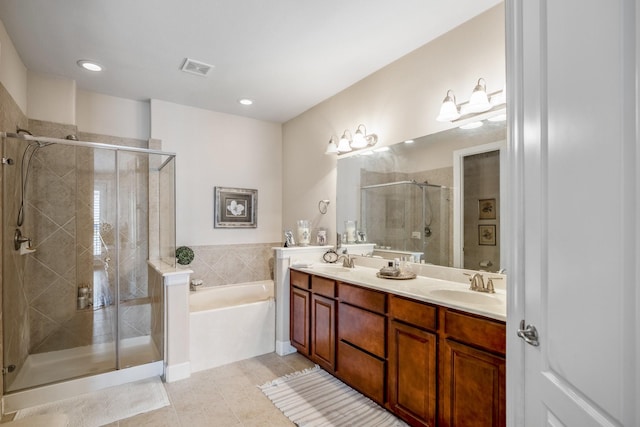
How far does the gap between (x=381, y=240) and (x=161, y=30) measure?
7.98ft

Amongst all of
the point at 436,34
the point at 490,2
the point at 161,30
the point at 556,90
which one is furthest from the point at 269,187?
the point at 556,90

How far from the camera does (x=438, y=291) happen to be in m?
2.11

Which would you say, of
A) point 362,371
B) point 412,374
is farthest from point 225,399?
point 412,374

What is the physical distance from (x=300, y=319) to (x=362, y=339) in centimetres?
88

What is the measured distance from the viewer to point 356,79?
10.4 feet

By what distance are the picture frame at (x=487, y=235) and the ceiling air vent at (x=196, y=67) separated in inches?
103

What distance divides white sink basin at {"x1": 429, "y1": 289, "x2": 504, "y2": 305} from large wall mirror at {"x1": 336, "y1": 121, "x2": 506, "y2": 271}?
238 millimetres

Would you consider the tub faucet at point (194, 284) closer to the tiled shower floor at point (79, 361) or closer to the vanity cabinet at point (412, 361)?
the tiled shower floor at point (79, 361)

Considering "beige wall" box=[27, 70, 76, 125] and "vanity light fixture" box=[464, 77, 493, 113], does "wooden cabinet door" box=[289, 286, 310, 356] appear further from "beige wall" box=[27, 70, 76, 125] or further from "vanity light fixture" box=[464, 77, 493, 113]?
"beige wall" box=[27, 70, 76, 125]

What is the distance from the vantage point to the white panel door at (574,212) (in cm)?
65

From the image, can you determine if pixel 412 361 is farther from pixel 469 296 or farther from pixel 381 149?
pixel 381 149

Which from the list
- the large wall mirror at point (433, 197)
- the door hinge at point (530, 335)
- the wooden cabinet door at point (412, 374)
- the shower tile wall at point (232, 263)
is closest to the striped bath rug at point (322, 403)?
the wooden cabinet door at point (412, 374)


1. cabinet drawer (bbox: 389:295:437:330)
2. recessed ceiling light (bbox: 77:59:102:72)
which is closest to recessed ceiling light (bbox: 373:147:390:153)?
cabinet drawer (bbox: 389:295:437:330)

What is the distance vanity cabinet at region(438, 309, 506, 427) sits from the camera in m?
1.51
